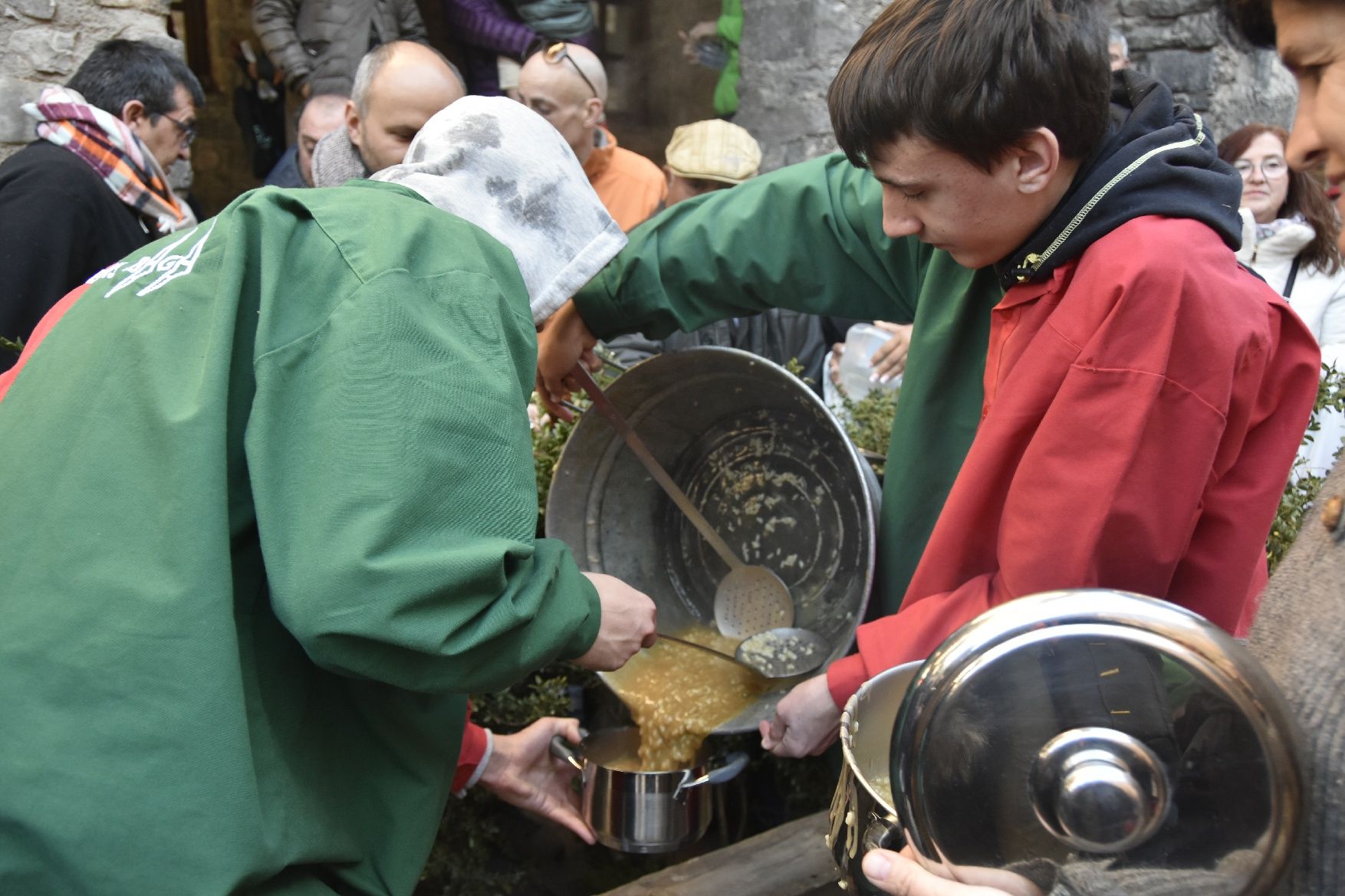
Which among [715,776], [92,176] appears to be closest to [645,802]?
[715,776]

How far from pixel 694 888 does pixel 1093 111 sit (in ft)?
5.14

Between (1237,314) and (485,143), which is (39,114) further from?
(1237,314)

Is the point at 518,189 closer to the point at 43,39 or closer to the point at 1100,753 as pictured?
the point at 1100,753

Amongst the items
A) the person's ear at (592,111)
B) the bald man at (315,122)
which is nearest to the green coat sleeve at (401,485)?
the person's ear at (592,111)

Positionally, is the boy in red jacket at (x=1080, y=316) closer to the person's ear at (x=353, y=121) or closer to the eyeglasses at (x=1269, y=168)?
the person's ear at (x=353, y=121)

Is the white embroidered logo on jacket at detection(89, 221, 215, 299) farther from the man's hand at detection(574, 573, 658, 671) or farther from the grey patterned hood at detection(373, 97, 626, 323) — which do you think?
the man's hand at detection(574, 573, 658, 671)

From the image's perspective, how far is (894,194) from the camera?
Result: 5.24ft

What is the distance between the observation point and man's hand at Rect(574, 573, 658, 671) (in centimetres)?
162

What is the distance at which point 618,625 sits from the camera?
162 cm

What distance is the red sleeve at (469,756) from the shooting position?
204 cm

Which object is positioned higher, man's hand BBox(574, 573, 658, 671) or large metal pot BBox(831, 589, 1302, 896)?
large metal pot BBox(831, 589, 1302, 896)

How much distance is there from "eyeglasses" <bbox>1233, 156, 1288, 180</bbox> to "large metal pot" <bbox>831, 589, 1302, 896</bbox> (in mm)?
4059

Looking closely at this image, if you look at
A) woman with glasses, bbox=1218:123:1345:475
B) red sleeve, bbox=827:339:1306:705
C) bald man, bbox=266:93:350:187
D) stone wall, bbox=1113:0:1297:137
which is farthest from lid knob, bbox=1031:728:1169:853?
stone wall, bbox=1113:0:1297:137

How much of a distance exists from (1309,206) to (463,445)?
417 cm
